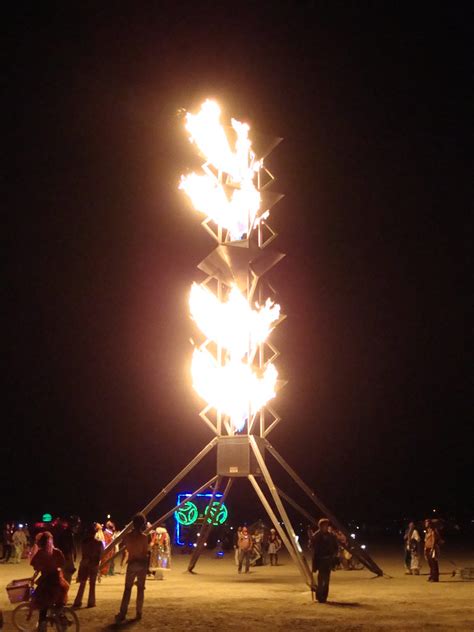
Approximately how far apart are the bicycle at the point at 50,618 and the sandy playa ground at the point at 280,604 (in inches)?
18.1

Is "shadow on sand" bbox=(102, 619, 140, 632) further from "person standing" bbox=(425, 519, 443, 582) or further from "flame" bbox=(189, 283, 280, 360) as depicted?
"person standing" bbox=(425, 519, 443, 582)

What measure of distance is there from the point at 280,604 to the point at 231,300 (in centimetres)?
867

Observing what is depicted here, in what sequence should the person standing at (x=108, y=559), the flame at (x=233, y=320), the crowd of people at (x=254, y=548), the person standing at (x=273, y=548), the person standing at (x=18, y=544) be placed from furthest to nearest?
the person standing at (x=18, y=544), the person standing at (x=273, y=548), the crowd of people at (x=254, y=548), the flame at (x=233, y=320), the person standing at (x=108, y=559)

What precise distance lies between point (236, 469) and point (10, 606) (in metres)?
7.30

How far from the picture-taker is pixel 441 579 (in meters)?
22.6

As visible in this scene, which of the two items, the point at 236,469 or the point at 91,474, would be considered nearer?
the point at 236,469

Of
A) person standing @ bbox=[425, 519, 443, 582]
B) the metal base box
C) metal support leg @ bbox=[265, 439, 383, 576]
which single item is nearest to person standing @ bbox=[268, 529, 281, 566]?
metal support leg @ bbox=[265, 439, 383, 576]

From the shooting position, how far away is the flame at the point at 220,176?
73.1 feet

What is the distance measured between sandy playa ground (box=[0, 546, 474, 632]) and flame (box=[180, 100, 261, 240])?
9.47m

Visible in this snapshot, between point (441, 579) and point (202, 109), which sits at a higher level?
point (202, 109)

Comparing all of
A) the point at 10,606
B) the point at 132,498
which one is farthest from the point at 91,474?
the point at 10,606

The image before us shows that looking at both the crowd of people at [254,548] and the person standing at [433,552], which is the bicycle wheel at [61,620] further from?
the crowd of people at [254,548]

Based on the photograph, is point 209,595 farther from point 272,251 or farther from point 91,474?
point 91,474

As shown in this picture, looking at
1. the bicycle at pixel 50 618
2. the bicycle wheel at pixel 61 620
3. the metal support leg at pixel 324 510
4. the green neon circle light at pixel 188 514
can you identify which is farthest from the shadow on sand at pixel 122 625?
the green neon circle light at pixel 188 514
